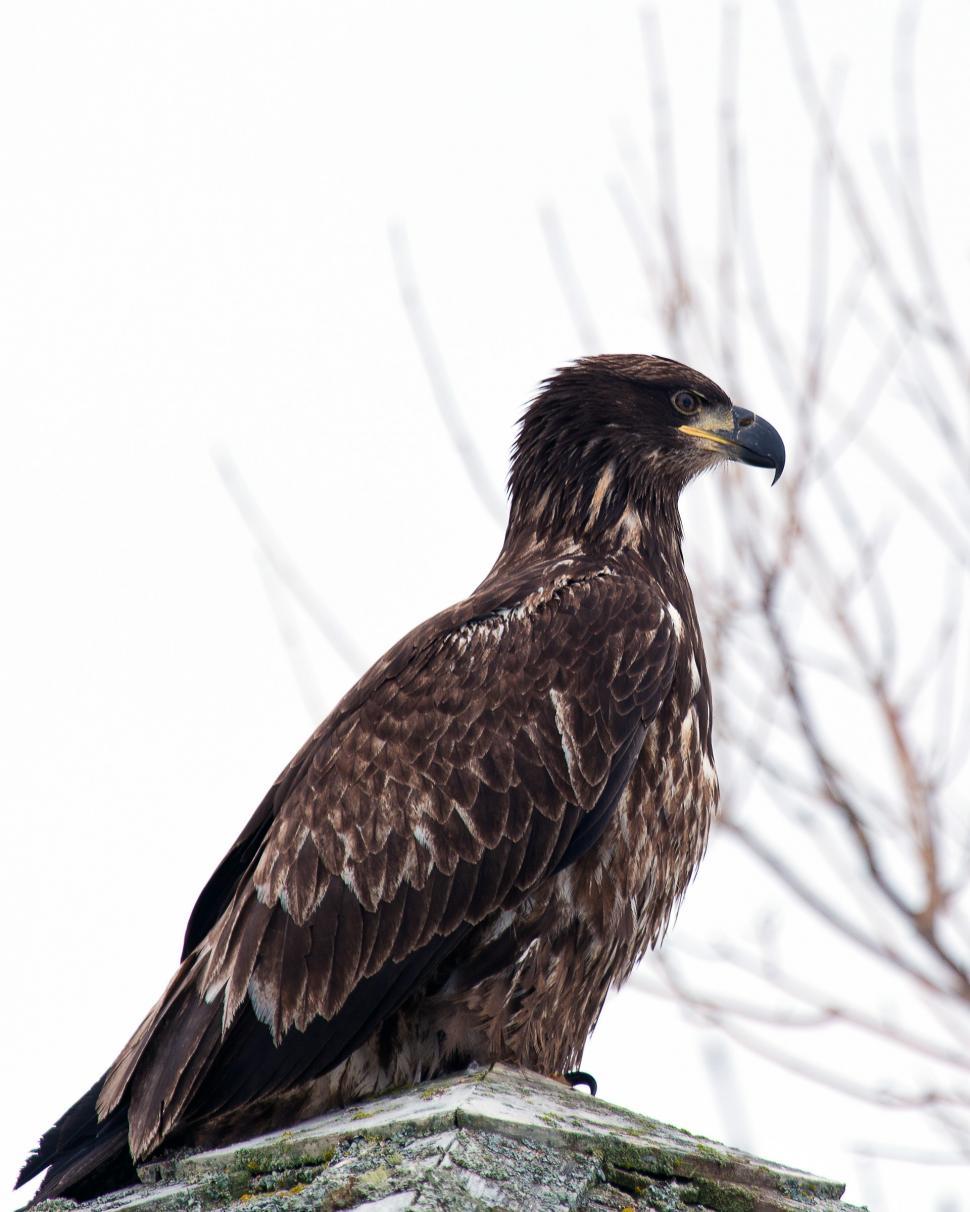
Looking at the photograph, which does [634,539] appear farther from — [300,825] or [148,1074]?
[148,1074]

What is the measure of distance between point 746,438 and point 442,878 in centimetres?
210

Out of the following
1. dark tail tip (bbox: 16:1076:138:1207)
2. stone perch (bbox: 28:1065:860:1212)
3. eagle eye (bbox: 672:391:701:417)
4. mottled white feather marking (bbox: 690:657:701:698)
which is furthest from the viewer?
eagle eye (bbox: 672:391:701:417)

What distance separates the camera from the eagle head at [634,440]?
574cm

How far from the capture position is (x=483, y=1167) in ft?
9.32

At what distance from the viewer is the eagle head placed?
574 centimetres

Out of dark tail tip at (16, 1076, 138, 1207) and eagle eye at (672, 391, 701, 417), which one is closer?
dark tail tip at (16, 1076, 138, 1207)

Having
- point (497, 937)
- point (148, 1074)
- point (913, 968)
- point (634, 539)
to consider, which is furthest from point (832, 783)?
point (148, 1074)

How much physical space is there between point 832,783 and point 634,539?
1.02m

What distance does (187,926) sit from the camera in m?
4.77

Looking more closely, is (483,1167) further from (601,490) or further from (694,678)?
(601,490)

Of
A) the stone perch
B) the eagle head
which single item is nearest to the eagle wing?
the stone perch

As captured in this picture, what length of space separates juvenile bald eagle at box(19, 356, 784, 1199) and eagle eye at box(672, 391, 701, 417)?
3.46 ft

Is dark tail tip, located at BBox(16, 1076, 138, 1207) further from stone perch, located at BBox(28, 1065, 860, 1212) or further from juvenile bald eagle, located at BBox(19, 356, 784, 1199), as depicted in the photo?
stone perch, located at BBox(28, 1065, 860, 1212)

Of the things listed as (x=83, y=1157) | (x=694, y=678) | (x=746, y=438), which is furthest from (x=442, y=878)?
(x=746, y=438)
